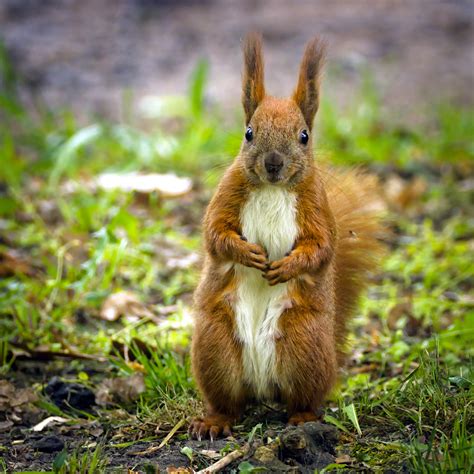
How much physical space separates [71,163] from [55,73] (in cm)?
276

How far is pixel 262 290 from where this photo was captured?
281 cm

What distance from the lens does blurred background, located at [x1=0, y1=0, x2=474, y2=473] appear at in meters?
2.74

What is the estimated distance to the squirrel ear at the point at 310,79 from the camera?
9.51 ft

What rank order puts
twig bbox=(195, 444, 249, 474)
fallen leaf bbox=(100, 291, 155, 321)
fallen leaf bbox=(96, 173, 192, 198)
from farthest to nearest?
1. fallen leaf bbox=(96, 173, 192, 198)
2. fallen leaf bbox=(100, 291, 155, 321)
3. twig bbox=(195, 444, 249, 474)

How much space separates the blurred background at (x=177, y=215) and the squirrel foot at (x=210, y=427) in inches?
1.9

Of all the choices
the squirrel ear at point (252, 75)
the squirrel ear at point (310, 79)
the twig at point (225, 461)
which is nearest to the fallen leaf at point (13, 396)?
the twig at point (225, 461)

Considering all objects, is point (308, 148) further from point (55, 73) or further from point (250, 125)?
point (55, 73)

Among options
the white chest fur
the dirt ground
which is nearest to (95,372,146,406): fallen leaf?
the white chest fur

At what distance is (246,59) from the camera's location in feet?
9.53

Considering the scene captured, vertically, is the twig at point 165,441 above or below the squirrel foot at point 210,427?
below

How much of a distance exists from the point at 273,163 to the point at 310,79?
40 cm

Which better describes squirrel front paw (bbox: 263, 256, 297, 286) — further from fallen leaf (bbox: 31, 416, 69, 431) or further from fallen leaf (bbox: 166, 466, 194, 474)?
fallen leaf (bbox: 31, 416, 69, 431)

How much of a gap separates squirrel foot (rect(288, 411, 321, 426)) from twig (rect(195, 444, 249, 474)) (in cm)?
28

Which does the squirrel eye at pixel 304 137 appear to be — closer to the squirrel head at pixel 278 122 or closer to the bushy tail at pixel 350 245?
the squirrel head at pixel 278 122
